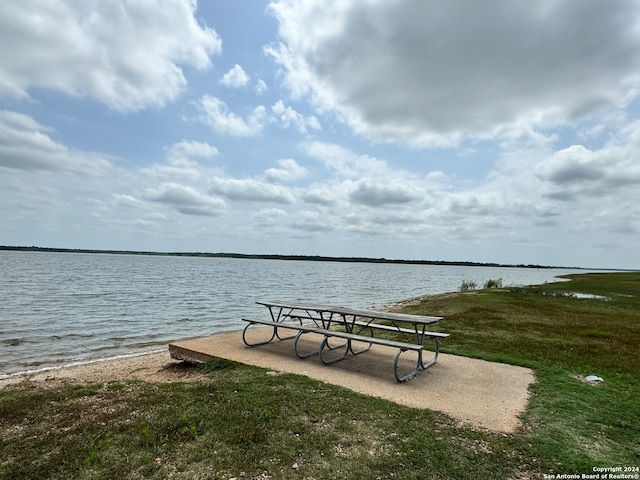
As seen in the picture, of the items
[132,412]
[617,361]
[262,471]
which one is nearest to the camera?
[262,471]

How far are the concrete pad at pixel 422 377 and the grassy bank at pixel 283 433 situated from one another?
28cm

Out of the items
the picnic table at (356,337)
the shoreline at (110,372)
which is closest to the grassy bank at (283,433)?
the shoreline at (110,372)

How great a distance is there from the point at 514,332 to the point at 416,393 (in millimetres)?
6760

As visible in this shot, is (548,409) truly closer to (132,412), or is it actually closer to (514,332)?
(132,412)

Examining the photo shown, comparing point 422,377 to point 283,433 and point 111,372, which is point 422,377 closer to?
point 283,433

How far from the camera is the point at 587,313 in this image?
15.4 metres

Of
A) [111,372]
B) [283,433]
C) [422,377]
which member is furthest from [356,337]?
[111,372]

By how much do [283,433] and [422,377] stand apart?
3.04 meters

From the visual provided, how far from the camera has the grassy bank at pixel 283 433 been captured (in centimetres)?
335

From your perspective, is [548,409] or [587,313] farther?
[587,313]

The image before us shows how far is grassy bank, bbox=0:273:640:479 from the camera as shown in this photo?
335 cm

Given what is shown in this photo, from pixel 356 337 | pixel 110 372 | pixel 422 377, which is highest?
pixel 356 337

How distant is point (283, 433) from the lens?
3.92 m

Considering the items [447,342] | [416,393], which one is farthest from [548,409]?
[447,342]
